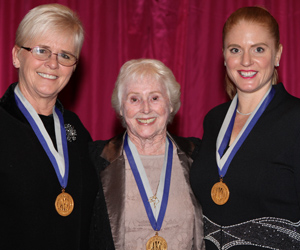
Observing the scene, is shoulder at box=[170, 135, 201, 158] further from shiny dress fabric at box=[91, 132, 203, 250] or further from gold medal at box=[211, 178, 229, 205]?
gold medal at box=[211, 178, 229, 205]

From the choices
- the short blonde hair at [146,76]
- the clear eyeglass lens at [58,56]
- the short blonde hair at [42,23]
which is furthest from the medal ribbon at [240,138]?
the short blonde hair at [42,23]

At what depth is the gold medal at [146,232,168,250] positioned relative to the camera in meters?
2.97

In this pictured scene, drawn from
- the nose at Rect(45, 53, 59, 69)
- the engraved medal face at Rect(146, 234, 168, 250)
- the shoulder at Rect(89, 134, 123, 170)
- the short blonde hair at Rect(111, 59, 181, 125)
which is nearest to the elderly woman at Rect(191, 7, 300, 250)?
the engraved medal face at Rect(146, 234, 168, 250)

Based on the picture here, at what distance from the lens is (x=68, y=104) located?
493cm

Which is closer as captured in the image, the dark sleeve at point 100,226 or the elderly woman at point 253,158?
the elderly woman at point 253,158

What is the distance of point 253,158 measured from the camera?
2.81 meters

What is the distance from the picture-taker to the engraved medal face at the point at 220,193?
287 centimetres

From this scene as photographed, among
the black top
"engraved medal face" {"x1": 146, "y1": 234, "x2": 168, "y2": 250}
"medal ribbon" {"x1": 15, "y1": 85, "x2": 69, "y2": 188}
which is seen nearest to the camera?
the black top

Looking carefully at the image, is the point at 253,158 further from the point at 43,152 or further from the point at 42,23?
the point at 42,23

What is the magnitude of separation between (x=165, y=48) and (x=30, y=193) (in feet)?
9.59

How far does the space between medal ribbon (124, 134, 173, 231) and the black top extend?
42cm

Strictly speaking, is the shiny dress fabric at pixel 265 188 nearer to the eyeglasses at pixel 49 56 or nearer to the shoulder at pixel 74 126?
the shoulder at pixel 74 126

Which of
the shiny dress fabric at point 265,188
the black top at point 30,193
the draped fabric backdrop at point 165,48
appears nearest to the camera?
the black top at point 30,193

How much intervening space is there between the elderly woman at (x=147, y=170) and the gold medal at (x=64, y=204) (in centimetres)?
35
